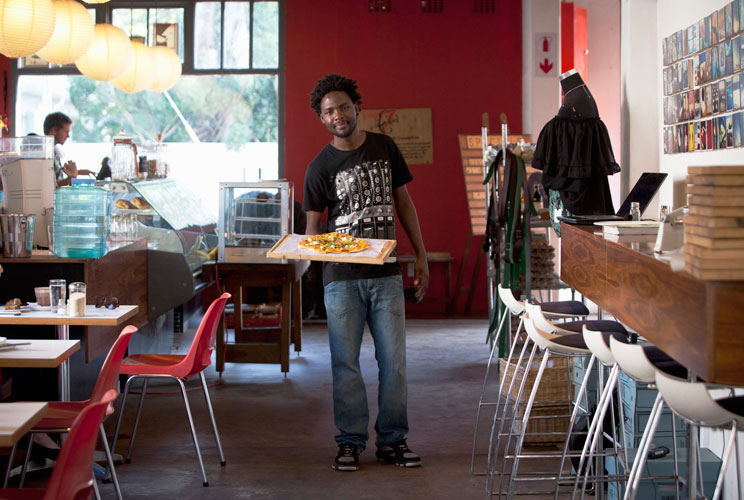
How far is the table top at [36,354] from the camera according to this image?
10.6ft

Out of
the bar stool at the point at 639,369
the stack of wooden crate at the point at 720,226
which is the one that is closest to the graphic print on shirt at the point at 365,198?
the bar stool at the point at 639,369

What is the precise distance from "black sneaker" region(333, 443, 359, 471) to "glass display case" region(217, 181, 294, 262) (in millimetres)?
2361

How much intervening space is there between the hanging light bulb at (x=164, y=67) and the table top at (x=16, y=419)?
5.44 meters

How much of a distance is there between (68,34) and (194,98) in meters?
3.84

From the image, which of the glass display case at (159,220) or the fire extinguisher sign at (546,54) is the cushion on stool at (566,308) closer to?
Answer: the glass display case at (159,220)

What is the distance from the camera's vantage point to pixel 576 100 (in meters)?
5.15

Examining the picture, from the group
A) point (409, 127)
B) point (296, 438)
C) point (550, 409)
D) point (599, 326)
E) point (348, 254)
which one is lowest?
point (296, 438)

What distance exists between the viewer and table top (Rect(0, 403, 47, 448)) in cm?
235

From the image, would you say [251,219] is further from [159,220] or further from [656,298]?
[656,298]

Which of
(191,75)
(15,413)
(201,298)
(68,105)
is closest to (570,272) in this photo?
(15,413)

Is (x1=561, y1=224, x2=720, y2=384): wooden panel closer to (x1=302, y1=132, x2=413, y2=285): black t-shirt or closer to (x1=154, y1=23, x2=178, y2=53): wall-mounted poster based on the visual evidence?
(x1=302, y1=132, x2=413, y2=285): black t-shirt

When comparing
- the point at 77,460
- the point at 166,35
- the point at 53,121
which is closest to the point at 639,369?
the point at 77,460

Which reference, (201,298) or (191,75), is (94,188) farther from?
(191,75)

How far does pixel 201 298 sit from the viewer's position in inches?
336
